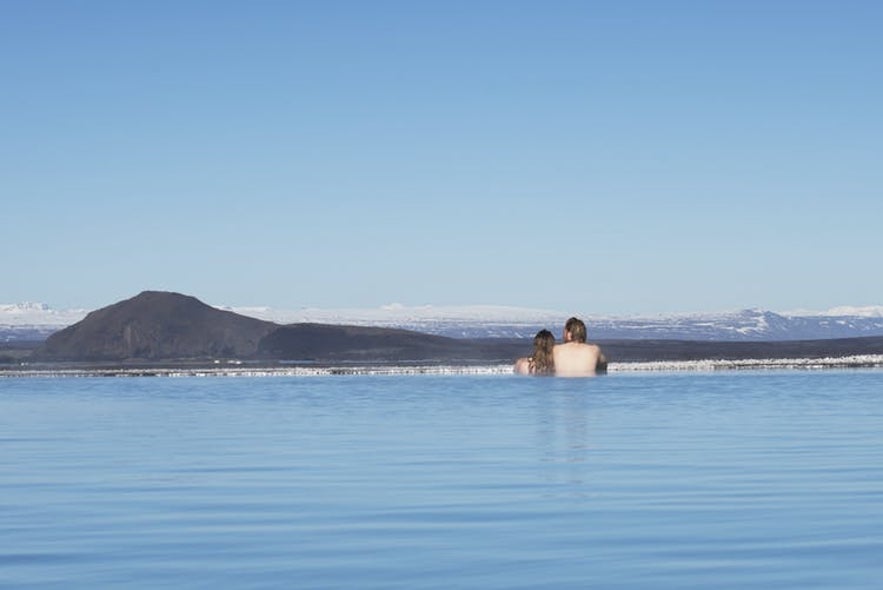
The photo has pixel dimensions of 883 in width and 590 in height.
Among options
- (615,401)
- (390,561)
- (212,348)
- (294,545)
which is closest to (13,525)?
(294,545)

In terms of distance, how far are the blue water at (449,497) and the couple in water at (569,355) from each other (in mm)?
11431

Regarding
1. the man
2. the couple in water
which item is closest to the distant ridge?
the couple in water

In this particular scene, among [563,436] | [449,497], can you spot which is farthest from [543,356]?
[449,497]

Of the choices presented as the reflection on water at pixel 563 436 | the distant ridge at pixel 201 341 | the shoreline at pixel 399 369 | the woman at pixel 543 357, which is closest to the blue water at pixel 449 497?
the reflection on water at pixel 563 436

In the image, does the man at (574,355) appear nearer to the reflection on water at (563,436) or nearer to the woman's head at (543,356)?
the woman's head at (543,356)

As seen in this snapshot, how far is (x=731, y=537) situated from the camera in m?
11.3

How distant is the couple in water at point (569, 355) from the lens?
39562mm

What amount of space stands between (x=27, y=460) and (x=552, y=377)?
21.5 m

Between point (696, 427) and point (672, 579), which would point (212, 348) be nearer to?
point (696, 427)

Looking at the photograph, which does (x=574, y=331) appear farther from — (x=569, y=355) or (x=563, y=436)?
(x=563, y=436)

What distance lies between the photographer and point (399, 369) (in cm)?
5256

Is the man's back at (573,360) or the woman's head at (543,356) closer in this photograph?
the man's back at (573,360)

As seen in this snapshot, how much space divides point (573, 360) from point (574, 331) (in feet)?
2.31

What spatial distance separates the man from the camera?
39.5 meters
